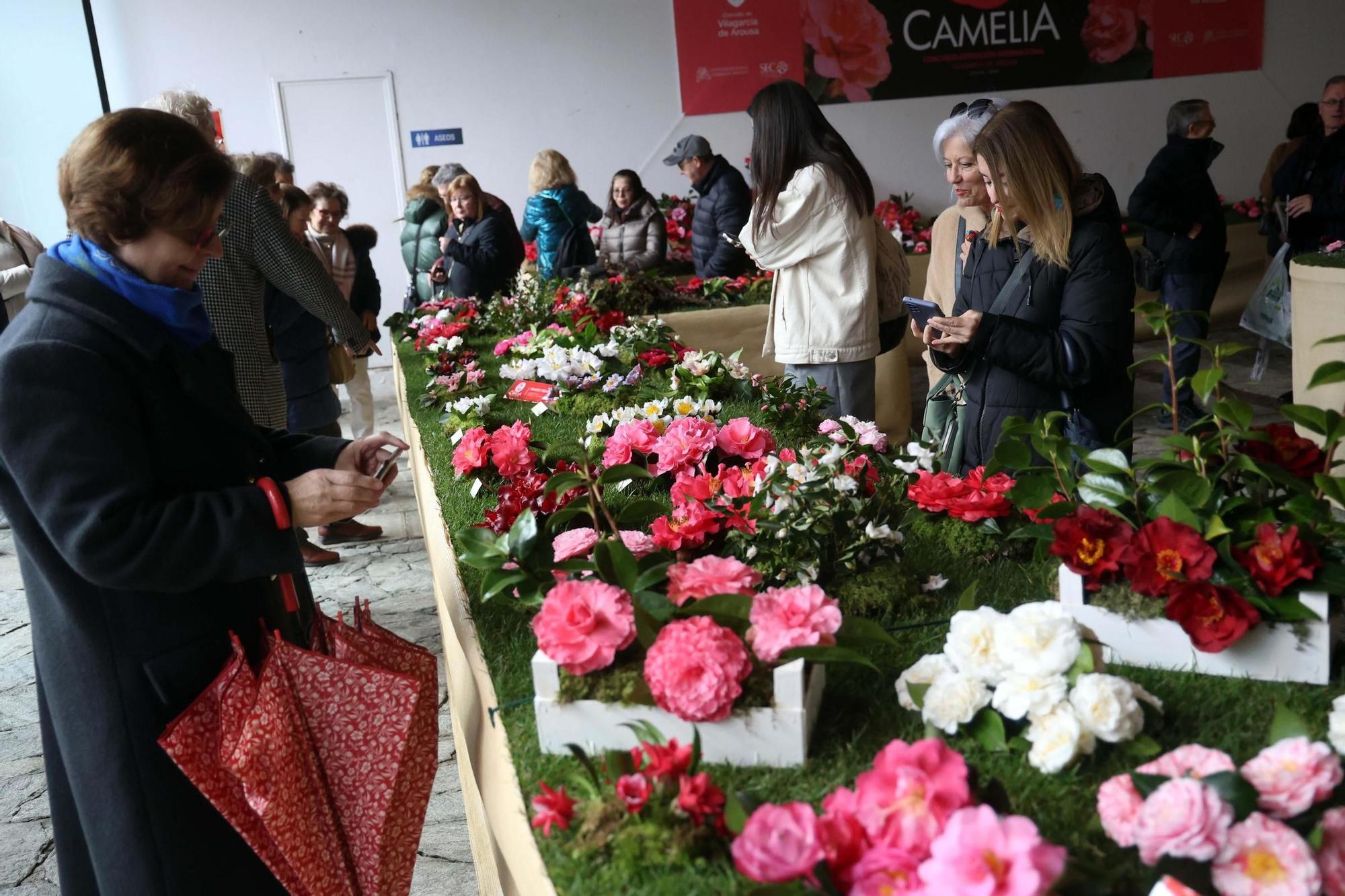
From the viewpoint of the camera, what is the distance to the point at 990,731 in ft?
3.59

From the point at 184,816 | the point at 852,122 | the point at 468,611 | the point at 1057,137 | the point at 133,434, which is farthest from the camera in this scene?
the point at 852,122

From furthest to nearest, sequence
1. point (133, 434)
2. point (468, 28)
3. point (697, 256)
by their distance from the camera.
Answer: point (468, 28) < point (697, 256) < point (133, 434)

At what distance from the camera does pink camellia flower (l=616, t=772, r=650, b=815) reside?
0.99 m

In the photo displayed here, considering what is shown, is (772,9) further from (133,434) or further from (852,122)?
(133,434)

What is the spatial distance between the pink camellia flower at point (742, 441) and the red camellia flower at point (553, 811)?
1.03 metres

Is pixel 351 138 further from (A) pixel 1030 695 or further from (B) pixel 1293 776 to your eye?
(B) pixel 1293 776

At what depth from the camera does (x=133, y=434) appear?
4.25ft

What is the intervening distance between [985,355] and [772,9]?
7.94m

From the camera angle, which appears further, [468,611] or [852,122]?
[852,122]

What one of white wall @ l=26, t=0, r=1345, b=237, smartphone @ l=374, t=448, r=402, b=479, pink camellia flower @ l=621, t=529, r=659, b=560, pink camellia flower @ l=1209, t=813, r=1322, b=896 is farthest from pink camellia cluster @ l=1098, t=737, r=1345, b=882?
white wall @ l=26, t=0, r=1345, b=237

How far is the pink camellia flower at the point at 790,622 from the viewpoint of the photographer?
3.67 ft

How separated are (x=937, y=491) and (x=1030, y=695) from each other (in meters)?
0.64

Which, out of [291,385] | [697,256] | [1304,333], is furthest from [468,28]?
[1304,333]

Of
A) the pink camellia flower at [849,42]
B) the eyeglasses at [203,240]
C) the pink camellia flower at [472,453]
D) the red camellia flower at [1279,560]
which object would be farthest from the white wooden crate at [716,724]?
the pink camellia flower at [849,42]
